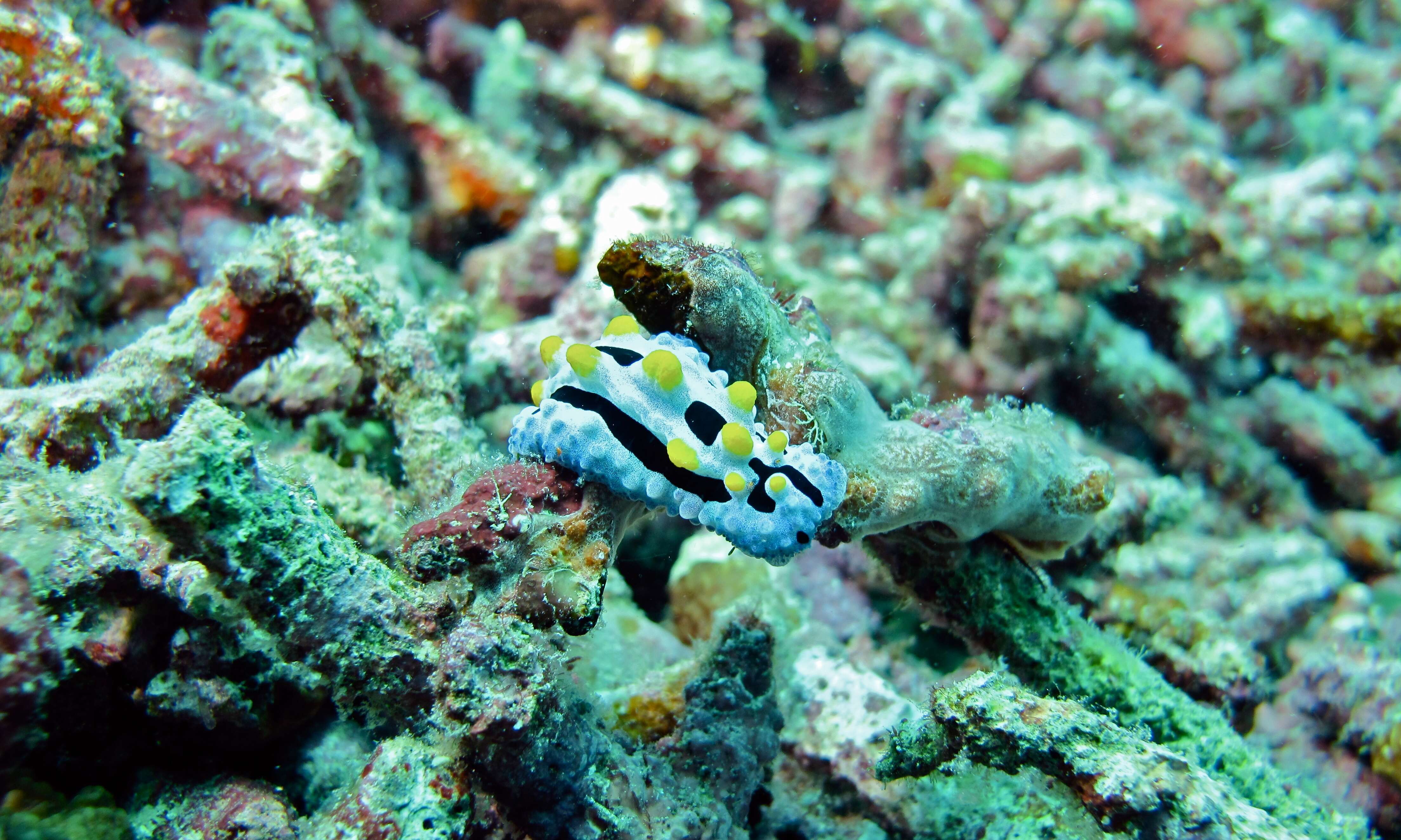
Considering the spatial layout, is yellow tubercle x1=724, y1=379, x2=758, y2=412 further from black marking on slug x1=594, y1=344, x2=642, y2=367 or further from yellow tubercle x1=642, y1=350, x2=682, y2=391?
black marking on slug x1=594, y1=344, x2=642, y2=367

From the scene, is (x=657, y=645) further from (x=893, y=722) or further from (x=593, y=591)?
(x=593, y=591)

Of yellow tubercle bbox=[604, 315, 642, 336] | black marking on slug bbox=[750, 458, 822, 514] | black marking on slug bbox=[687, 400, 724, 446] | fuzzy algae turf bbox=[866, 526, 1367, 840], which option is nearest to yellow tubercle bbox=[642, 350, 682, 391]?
black marking on slug bbox=[687, 400, 724, 446]

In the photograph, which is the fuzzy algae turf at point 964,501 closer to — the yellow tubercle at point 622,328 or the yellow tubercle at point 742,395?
the yellow tubercle at point 622,328

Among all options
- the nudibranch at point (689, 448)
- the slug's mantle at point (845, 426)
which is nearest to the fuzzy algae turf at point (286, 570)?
the nudibranch at point (689, 448)

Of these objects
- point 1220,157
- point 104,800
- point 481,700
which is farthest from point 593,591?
point 1220,157

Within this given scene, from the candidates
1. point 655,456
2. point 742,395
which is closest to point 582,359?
point 655,456
